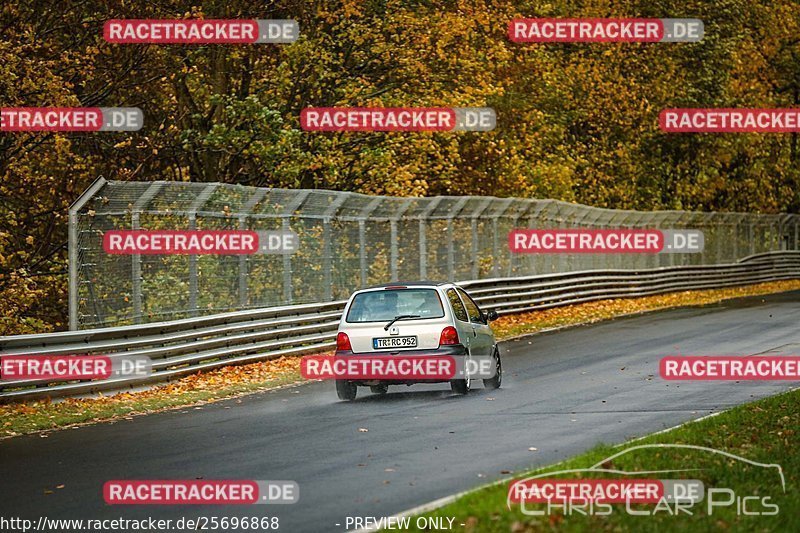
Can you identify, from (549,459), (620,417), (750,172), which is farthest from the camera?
(750,172)

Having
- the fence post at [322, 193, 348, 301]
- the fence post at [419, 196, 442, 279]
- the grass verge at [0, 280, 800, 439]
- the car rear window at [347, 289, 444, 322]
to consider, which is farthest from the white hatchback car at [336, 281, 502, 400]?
the fence post at [419, 196, 442, 279]

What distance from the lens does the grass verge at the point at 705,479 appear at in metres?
8.34

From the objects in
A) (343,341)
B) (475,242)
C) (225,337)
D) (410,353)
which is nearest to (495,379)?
(410,353)

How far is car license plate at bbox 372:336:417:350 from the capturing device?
17000 millimetres

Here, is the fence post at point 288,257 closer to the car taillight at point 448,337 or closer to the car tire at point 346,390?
the car tire at point 346,390

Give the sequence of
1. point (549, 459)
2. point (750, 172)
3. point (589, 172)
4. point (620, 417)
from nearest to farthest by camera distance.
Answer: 1. point (549, 459)
2. point (620, 417)
3. point (589, 172)
4. point (750, 172)

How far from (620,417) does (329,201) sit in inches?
468

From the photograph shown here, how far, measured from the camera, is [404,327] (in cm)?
1705

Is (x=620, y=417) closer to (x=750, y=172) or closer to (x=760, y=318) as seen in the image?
(x=760, y=318)

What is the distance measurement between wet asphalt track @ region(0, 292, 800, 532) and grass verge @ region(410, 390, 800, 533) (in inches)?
26.1

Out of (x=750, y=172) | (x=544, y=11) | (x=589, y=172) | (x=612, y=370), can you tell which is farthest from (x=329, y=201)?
(x=750, y=172)

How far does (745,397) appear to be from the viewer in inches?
650

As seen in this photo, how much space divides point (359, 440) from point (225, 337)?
8.30 meters

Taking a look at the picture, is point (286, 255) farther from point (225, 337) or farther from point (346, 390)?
point (346, 390)
